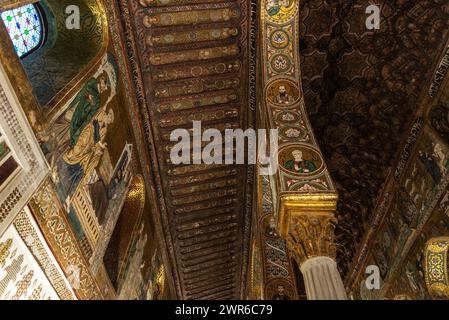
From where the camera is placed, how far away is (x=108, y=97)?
18.5 ft

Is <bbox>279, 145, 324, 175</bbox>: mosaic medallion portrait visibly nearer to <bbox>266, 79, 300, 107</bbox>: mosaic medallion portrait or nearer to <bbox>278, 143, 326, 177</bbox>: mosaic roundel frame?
<bbox>278, 143, 326, 177</bbox>: mosaic roundel frame

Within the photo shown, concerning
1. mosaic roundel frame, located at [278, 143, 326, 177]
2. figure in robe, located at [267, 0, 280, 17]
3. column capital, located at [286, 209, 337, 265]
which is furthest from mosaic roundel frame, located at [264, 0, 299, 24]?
column capital, located at [286, 209, 337, 265]

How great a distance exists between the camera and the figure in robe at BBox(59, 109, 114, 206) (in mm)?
4457

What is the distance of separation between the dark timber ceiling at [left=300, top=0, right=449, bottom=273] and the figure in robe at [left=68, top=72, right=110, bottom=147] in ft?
A: 12.1

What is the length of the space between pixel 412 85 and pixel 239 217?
5.17 meters

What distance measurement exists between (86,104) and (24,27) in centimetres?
141

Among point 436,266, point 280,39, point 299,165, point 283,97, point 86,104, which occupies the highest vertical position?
point 280,39

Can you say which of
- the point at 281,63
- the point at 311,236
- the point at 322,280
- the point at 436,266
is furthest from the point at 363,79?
the point at 322,280

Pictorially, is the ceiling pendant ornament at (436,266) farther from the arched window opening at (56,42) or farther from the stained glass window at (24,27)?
the stained glass window at (24,27)

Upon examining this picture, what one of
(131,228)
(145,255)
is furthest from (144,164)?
(145,255)

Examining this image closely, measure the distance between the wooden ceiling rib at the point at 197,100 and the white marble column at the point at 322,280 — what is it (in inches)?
176

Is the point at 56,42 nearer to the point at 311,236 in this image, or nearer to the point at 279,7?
the point at 279,7

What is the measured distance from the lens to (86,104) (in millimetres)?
4965

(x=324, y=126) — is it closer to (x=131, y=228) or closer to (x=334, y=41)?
(x=334, y=41)
